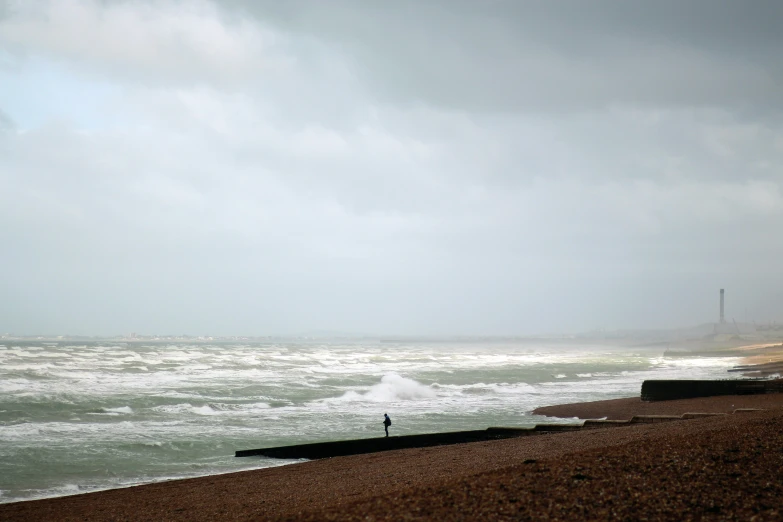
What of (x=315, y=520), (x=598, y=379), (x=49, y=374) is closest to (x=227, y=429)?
(x=315, y=520)

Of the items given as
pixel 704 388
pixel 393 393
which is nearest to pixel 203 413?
pixel 393 393

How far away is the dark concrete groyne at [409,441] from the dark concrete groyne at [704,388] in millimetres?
10278

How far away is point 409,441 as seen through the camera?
707 inches

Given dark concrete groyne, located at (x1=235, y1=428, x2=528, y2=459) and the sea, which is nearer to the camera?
the sea

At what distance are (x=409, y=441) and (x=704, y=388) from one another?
58.4ft

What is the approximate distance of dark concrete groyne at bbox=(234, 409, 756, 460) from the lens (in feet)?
56.1

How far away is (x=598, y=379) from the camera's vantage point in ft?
154

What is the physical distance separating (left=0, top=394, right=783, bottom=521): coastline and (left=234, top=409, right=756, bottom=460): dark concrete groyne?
684 millimetres

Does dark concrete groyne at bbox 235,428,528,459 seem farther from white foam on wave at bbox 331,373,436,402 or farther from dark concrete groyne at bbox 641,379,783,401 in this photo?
white foam on wave at bbox 331,373,436,402

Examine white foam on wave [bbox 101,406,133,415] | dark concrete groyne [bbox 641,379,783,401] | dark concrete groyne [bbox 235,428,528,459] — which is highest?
dark concrete groyne [bbox 641,379,783,401]

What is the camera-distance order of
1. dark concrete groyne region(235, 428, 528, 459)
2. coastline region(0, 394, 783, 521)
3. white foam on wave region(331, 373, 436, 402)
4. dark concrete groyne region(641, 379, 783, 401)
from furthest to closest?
white foam on wave region(331, 373, 436, 402)
dark concrete groyne region(641, 379, 783, 401)
dark concrete groyne region(235, 428, 528, 459)
coastline region(0, 394, 783, 521)

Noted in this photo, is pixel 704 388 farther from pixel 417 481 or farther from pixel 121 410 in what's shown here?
pixel 121 410

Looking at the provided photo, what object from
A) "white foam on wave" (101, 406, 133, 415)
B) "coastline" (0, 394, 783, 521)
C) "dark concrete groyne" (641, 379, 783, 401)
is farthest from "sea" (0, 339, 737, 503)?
"dark concrete groyne" (641, 379, 783, 401)

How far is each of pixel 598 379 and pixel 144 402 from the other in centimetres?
3202
